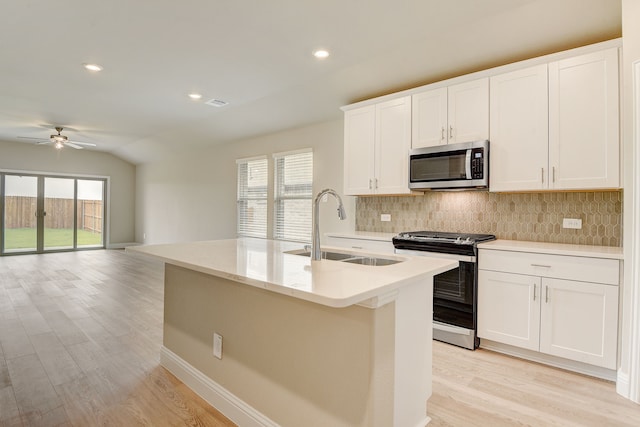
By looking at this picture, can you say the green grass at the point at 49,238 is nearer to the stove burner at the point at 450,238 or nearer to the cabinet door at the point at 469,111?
the stove burner at the point at 450,238

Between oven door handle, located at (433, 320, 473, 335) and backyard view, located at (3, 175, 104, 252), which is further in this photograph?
backyard view, located at (3, 175, 104, 252)

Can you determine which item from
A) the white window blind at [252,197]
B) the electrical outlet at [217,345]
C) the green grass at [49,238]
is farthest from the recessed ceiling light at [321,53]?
the green grass at [49,238]

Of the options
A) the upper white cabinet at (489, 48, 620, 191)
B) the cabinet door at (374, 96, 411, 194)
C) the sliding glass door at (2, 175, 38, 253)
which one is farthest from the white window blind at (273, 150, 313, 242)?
the sliding glass door at (2, 175, 38, 253)

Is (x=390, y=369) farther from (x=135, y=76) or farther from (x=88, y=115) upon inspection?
(x=88, y=115)

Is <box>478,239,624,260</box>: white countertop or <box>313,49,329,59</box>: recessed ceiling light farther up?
<box>313,49,329,59</box>: recessed ceiling light

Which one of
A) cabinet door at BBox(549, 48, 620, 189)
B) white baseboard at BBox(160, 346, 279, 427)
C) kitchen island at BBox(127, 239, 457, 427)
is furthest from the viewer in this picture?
cabinet door at BBox(549, 48, 620, 189)

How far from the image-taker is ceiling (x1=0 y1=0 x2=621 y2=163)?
254 cm

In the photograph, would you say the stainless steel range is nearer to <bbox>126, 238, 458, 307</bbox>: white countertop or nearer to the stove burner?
the stove burner

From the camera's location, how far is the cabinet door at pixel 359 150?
3.89 meters

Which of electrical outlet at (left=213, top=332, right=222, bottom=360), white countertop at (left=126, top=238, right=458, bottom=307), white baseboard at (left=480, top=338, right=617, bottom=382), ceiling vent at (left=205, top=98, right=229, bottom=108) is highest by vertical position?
ceiling vent at (left=205, top=98, right=229, bottom=108)

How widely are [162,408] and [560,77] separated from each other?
145 inches

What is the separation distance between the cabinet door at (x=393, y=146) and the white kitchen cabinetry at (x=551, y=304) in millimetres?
1193

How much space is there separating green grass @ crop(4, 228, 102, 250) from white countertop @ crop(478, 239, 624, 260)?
990 cm

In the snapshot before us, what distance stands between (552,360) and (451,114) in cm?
225
